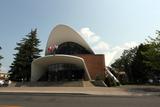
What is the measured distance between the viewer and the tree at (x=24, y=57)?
57.6 m

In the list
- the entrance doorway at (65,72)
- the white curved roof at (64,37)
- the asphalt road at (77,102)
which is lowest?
the asphalt road at (77,102)

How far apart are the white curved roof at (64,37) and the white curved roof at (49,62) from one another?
1064 cm

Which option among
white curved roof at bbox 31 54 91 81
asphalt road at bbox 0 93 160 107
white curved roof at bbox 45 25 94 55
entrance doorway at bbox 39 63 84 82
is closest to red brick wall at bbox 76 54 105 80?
white curved roof at bbox 31 54 91 81

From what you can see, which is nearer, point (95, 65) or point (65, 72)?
point (95, 65)

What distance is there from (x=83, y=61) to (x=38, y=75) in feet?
34.6

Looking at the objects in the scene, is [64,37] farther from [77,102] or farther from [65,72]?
[77,102]

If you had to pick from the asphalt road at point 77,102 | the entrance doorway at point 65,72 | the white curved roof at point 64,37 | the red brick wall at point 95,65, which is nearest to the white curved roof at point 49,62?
the entrance doorway at point 65,72

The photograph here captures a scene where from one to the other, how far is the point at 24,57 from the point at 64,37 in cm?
1194

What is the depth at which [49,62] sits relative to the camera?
181ft

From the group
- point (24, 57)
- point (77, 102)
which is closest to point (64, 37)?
point (24, 57)

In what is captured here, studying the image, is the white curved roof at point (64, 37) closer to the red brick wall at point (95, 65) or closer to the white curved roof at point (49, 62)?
the red brick wall at point (95, 65)

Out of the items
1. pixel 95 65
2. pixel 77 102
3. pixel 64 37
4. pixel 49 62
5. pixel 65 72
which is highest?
pixel 64 37

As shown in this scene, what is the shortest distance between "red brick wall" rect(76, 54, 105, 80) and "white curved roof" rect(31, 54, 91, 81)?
5.60ft

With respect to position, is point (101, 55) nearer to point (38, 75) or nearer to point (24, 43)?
point (38, 75)
